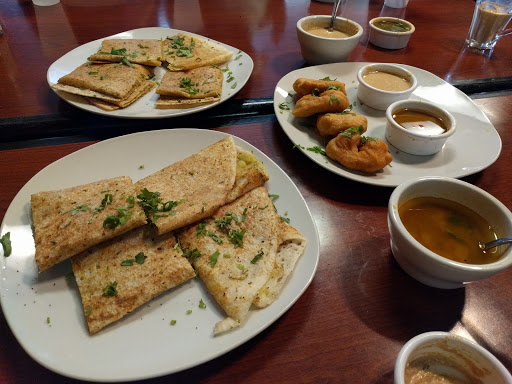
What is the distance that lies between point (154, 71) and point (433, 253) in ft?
7.49

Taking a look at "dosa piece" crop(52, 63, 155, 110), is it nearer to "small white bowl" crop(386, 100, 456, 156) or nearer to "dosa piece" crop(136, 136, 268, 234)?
"dosa piece" crop(136, 136, 268, 234)

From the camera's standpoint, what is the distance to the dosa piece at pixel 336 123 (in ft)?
6.20

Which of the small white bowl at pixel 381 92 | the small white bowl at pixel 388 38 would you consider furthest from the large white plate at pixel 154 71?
the small white bowl at pixel 388 38

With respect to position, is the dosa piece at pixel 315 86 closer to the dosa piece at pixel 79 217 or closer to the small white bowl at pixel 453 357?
the dosa piece at pixel 79 217

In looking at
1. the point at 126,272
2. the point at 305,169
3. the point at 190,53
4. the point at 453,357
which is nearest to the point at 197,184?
the point at 126,272

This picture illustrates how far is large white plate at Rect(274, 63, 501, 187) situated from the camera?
1799 millimetres

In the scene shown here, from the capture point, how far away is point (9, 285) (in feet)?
4.04

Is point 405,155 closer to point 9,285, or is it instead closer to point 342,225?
point 342,225

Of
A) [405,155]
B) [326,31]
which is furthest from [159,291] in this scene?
[326,31]

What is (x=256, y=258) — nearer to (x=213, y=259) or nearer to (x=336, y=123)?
(x=213, y=259)

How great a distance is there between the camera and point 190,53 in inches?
103

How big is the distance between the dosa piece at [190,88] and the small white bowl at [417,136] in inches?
42.9

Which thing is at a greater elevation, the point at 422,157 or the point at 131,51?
the point at 131,51

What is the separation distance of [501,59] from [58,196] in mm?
3595
